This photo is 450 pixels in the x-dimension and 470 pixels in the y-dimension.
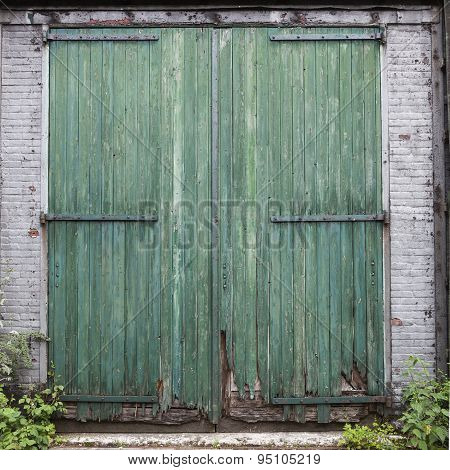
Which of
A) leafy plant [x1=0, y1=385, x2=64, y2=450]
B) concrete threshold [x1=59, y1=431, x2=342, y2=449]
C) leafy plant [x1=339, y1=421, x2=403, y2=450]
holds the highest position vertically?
leafy plant [x1=0, y1=385, x2=64, y2=450]

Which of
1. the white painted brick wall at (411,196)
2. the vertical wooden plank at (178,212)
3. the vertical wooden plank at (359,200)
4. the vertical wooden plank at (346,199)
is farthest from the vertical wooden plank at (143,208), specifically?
the white painted brick wall at (411,196)

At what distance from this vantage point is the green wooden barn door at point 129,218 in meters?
4.38

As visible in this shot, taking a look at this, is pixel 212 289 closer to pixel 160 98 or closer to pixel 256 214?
pixel 256 214

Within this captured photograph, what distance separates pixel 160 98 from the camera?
14.5ft

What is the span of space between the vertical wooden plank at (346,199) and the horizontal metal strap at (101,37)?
1728mm

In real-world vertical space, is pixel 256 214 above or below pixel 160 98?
below

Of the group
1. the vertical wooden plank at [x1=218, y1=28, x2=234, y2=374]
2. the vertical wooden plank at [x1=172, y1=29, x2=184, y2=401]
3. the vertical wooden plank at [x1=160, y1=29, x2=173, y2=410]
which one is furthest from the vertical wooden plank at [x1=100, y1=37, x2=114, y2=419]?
the vertical wooden plank at [x1=218, y1=28, x2=234, y2=374]

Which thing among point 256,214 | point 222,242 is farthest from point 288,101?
point 222,242

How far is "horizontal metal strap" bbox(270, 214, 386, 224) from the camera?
4.38 m

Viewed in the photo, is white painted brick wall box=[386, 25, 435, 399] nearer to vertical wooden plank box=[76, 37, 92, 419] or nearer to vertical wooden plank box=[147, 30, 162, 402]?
vertical wooden plank box=[147, 30, 162, 402]

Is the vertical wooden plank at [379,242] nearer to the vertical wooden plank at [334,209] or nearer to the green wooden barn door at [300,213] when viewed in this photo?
the green wooden barn door at [300,213]

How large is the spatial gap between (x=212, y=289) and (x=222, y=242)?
1.41ft

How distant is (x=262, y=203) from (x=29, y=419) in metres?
2.77

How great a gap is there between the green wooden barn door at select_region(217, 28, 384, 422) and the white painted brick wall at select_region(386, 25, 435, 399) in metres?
0.15
